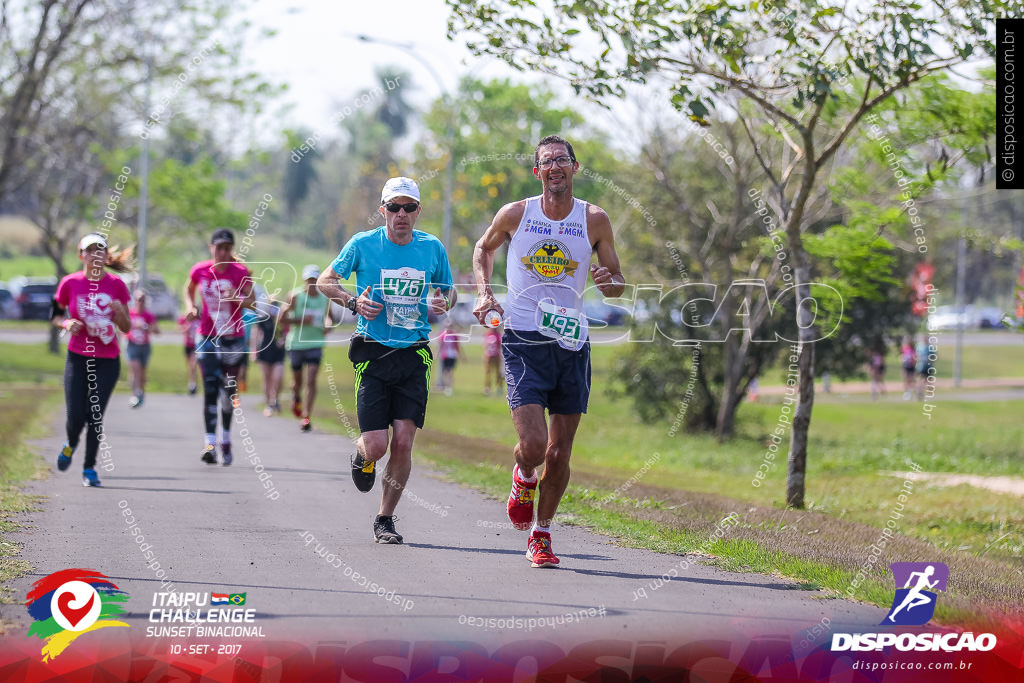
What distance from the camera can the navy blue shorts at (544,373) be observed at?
6668mm

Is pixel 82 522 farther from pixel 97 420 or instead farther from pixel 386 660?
pixel 386 660

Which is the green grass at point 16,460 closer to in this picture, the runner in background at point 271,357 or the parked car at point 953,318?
the runner in background at point 271,357

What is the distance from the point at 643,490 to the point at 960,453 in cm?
1051

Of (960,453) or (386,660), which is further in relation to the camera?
(960,453)

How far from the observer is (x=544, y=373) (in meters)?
6.70

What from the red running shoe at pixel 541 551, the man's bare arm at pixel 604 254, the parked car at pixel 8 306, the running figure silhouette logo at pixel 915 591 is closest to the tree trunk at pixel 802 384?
the running figure silhouette logo at pixel 915 591

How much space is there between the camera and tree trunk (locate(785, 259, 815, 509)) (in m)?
10.7

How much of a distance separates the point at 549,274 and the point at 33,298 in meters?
47.3

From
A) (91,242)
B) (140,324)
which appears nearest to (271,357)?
(140,324)

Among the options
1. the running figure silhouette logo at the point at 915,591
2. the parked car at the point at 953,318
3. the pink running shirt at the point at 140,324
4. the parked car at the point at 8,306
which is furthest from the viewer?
the parked car at the point at 953,318

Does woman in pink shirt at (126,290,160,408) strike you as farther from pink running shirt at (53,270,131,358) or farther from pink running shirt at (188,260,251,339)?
pink running shirt at (53,270,131,358)

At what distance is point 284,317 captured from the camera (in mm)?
14773

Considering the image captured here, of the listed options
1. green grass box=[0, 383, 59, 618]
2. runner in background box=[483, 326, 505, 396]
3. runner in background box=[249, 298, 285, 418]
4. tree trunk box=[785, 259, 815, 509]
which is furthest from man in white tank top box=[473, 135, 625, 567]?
runner in background box=[483, 326, 505, 396]

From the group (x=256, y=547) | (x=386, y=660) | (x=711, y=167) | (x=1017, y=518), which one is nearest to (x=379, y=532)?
(x=256, y=547)
